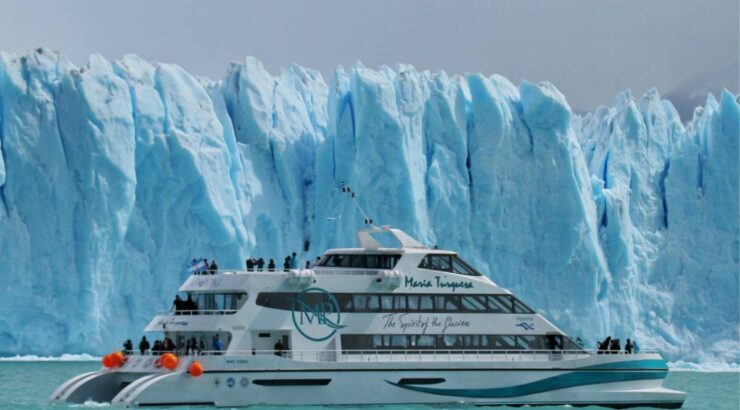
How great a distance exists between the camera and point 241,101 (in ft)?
150

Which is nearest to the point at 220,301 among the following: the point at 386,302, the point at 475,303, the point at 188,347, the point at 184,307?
the point at 184,307

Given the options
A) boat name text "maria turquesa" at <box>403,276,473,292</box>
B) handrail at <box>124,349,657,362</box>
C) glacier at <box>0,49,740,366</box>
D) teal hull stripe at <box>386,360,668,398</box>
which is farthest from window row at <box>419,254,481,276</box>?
glacier at <box>0,49,740,366</box>

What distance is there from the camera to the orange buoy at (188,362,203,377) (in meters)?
25.3

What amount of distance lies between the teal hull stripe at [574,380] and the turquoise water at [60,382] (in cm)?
47

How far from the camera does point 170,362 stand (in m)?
25.5

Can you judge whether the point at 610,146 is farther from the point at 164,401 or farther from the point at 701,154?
the point at 164,401

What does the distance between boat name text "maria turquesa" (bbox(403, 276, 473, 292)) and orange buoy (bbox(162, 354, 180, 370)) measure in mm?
5307

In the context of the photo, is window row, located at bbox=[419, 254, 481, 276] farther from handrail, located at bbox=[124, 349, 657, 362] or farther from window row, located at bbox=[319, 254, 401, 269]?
handrail, located at bbox=[124, 349, 657, 362]

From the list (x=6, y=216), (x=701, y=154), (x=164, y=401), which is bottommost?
(x=164, y=401)

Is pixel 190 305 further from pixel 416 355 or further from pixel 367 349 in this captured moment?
pixel 416 355

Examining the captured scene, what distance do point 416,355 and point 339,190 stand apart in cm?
1746

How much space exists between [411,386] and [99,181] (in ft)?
58.5


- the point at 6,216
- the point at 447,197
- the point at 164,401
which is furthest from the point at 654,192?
the point at 164,401

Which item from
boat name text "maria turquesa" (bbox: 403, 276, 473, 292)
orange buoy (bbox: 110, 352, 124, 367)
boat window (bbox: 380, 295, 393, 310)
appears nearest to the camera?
orange buoy (bbox: 110, 352, 124, 367)
